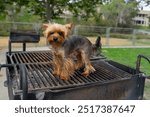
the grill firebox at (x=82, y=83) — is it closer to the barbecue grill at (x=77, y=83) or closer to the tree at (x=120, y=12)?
the barbecue grill at (x=77, y=83)

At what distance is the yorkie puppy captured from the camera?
2.95 m

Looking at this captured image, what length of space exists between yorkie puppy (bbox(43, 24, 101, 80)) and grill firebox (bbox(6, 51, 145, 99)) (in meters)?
0.09

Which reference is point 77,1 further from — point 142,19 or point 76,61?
point 142,19

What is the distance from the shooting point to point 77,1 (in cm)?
1345

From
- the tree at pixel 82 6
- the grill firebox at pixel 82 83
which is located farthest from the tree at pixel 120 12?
the grill firebox at pixel 82 83

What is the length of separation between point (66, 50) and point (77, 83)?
41cm

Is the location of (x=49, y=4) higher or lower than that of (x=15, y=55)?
higher

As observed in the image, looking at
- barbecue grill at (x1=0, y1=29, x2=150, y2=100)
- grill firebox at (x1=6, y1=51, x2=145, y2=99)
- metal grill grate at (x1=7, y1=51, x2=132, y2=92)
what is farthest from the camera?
metal grill grate at (x1=7, y1=51, x2=132, y2=92)

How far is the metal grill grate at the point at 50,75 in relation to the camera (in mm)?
3039

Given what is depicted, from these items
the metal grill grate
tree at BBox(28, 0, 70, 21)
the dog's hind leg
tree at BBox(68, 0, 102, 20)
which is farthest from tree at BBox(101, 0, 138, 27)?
the dog's hind leg

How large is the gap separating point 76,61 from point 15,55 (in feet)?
4.65

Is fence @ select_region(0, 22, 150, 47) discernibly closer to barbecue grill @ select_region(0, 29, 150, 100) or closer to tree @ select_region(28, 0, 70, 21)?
tree @ select_region(28, 0, 70, 21)

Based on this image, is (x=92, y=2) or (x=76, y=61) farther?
(x=92, y=2)

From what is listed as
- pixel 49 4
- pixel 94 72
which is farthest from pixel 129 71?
pixel 49 4
